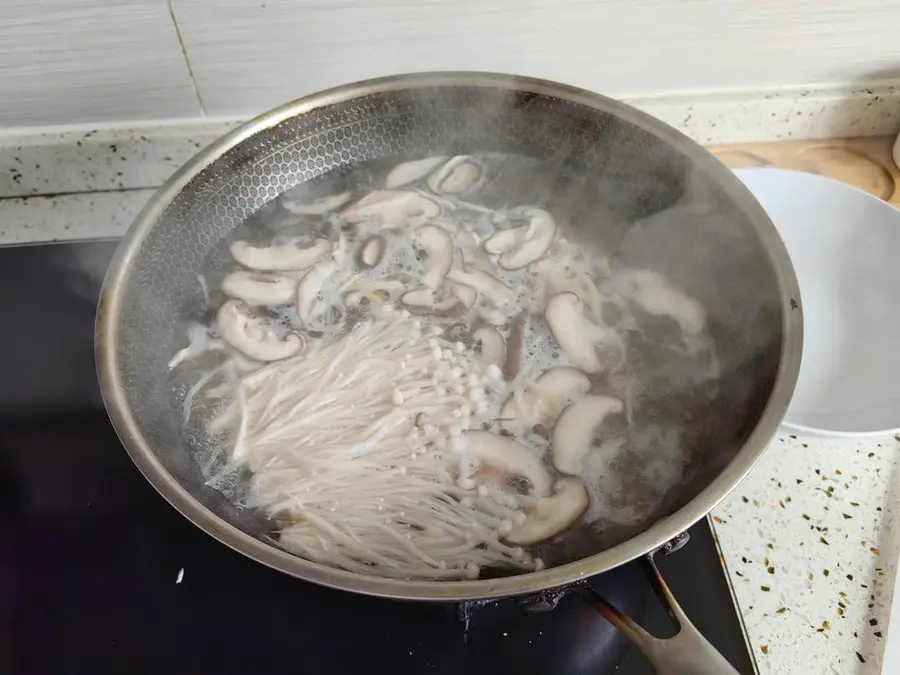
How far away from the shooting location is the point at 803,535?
983mm

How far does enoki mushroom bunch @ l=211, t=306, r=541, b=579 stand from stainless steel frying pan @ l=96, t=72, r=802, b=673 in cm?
7

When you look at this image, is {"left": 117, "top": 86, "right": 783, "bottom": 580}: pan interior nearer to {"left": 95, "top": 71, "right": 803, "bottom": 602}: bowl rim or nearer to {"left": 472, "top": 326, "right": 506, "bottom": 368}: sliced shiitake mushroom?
{"left": 95, "top": 71, "right": 803, "bottom": 602}: bowl rim

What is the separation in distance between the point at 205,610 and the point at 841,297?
106 centimetres

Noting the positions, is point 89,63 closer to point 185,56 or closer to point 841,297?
point 185,56

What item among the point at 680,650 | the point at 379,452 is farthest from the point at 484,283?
the point at 680,650

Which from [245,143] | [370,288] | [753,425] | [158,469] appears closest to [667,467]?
[753,425]

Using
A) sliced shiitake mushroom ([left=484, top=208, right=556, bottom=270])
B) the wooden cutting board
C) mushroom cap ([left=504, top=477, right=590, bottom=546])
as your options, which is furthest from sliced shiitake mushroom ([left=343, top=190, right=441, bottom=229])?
the wooden cutting board

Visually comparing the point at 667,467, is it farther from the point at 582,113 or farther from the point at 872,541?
the point at 582,113

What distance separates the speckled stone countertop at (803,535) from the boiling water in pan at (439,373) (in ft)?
0.59

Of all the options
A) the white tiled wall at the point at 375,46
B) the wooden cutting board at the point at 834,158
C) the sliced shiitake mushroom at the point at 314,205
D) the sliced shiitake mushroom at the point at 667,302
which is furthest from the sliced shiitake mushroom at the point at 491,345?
the wooden cutting board at the point at 834,158

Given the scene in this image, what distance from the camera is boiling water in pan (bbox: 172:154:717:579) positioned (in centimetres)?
89

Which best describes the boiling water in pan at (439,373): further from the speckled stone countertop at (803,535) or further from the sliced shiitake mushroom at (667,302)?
the speckled stone countertop at (803,535)

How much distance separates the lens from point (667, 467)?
92cm

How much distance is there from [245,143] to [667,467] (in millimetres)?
Answer: 745
